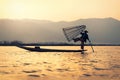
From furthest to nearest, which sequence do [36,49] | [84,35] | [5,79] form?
[36,49] < [84,35] < [5,79]

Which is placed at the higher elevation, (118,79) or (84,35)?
(84,35)

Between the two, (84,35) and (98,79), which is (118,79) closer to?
(98,79)

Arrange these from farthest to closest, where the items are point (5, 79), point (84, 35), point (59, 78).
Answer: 1. point (84, 35)
2. point (59, 78)
3. point (5, 79)

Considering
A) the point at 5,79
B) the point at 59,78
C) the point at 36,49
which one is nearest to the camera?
the point at 5,79

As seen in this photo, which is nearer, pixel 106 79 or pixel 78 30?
pixel 106 79

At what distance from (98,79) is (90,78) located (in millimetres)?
1241

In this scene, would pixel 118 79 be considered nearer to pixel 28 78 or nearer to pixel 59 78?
pixel 59 78

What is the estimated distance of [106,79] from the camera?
125 feet

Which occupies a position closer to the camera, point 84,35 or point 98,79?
point 98,79

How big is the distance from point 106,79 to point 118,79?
1.45m

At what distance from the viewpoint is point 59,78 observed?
3816cm

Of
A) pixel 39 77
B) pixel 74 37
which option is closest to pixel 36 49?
pixel 74 37

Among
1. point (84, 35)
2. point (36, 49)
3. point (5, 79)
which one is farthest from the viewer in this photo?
point (36, 49)

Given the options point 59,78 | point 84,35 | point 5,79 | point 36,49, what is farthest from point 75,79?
point 36,49
